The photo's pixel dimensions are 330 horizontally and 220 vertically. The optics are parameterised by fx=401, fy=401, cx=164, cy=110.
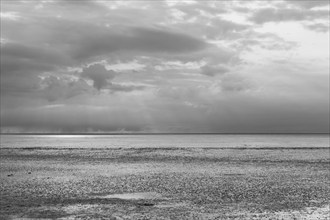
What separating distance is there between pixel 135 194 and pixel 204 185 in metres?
7.75

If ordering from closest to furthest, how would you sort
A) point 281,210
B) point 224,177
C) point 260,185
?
1. point 281,210
2. point 260,185
3. point 224,177

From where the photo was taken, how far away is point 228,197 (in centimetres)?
2781

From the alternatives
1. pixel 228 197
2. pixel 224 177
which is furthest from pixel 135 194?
pixel 224 177

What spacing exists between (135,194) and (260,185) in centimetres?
1172

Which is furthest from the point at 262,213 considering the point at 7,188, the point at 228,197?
the point at 7,188

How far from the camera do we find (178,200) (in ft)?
87.5

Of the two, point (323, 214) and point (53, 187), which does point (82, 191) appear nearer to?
point (53, 187)

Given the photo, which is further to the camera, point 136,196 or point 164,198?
point 136,196

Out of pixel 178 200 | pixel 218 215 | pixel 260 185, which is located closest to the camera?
pixel 218 215

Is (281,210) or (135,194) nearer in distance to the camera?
(281,210)

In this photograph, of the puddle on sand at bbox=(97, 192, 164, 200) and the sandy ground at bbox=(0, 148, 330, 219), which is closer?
the sandy ground at bbox=(0, 148, 330, 219)

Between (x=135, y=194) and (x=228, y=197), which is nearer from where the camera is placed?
(x=228, y=197)

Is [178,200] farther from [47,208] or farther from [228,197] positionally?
[47,208]

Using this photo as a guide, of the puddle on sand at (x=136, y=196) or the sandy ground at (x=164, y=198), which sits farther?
the puddle on sand at (x=136, y=196)
